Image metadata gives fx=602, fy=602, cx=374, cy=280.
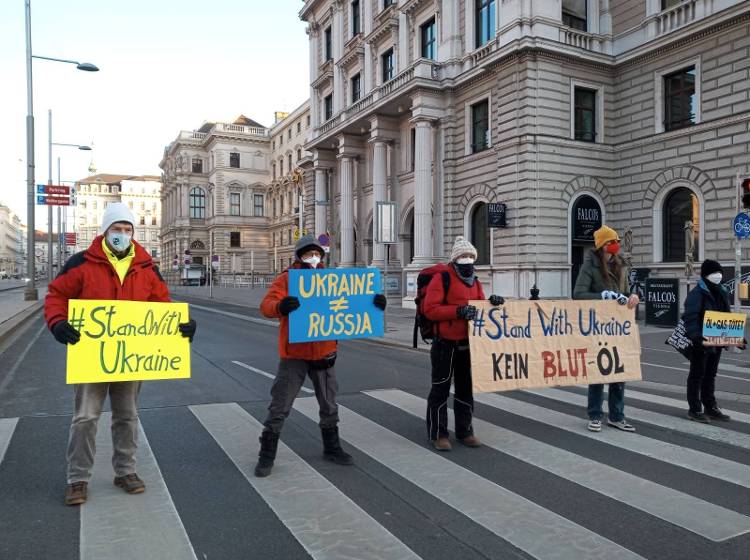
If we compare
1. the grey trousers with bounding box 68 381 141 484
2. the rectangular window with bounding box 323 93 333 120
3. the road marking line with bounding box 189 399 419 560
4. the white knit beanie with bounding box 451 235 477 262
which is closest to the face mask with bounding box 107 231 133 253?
the grey trousers with bounding box 68 381 141 484

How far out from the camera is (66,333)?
4.01 m

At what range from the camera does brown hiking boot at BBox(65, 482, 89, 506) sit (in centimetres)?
408

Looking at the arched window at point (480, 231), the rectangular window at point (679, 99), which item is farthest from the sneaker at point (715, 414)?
the arched window at point (480, 231)

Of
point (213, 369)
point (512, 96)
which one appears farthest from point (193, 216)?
point (213, 369)

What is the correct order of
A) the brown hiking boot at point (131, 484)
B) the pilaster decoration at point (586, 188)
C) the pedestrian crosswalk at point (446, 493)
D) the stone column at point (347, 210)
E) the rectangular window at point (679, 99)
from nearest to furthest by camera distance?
the pedestrian crosswalk at point (446, 493), the brown hiking boot at point (131, 484), the rectangular window at point (679, 99), the pilaster decoration at point (586, 188), the stone column at point (347, 210)

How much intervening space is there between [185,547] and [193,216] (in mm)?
86576

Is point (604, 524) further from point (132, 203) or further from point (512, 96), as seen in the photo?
point (132, 203)

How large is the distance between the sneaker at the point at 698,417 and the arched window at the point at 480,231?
20008mm

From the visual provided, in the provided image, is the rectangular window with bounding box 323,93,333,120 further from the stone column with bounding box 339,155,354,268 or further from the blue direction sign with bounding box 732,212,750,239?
the blue direction sign with bounding box 732,212,750,239

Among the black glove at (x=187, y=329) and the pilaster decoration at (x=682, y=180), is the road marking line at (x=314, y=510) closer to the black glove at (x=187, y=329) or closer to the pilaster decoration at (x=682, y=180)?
the black glove at (x=187, y=329)

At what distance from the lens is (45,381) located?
29.3ft

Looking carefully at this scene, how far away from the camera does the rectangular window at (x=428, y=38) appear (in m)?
29.8

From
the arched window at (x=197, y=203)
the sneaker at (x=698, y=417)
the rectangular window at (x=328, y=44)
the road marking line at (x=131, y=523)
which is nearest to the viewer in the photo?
the road marking line at (x=131, y=523)

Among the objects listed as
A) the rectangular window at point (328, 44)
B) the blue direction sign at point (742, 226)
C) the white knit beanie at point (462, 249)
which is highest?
the rectangular window at point (328, 44)
